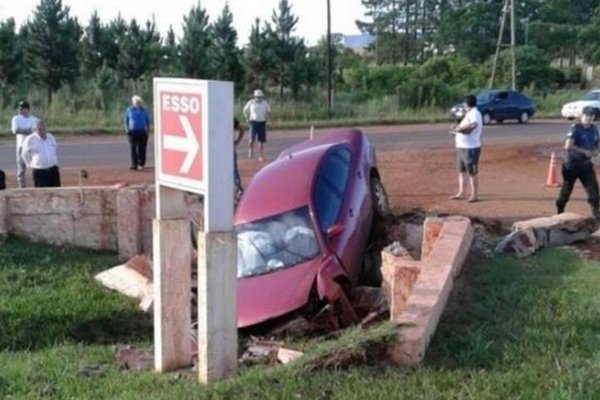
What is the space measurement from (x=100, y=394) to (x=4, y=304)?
11.8 ft

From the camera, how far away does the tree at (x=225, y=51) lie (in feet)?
163

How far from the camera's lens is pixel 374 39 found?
10375 cm

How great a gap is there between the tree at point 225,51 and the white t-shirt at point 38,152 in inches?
1392

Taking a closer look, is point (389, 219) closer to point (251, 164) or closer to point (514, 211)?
point (514, 211)

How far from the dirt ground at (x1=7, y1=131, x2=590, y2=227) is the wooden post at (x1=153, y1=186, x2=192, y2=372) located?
8.48 meters

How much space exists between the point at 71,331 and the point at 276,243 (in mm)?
2028

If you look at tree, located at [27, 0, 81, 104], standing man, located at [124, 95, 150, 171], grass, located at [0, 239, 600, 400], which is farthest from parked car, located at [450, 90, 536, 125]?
grass, located at [0, 239, 600, 400]

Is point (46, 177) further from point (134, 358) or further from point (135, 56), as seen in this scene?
point (135, 56)

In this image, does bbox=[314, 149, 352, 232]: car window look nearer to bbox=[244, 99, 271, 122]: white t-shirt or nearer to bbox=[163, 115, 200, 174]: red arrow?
bbox=[163, 115, 200, 174]: red arrow

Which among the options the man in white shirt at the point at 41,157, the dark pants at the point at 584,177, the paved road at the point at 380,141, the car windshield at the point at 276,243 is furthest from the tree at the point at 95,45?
the car windshield at the point at 276,243

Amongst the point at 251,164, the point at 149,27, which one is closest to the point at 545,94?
the point at 149,27

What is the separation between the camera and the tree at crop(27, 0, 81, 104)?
45875mm

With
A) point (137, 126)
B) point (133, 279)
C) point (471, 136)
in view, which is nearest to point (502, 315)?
point (133, 279)

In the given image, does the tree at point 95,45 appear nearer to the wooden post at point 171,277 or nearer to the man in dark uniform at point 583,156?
the man in dark uniform at point 583,156
